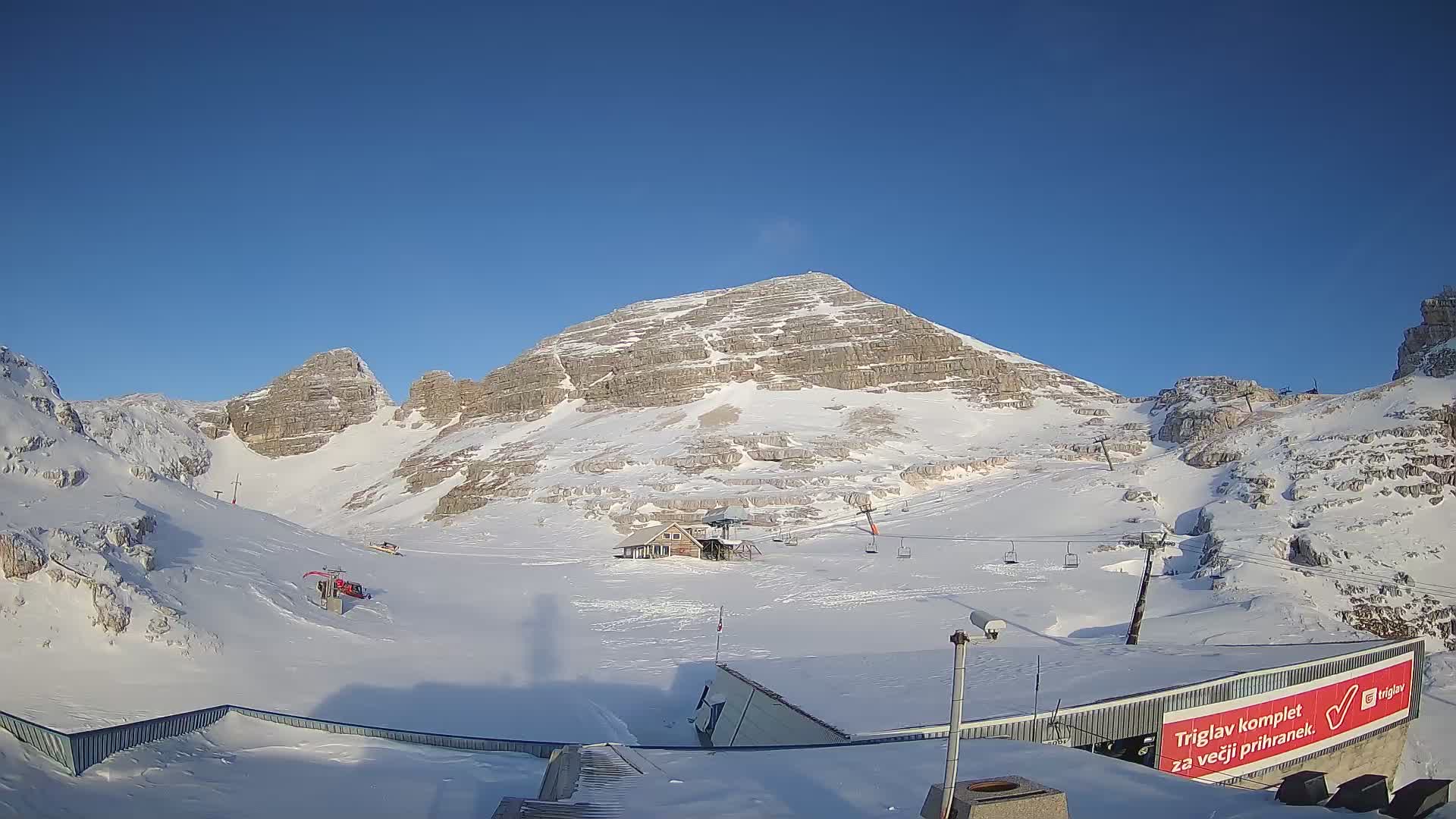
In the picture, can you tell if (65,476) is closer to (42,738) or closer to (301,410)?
(42,738)

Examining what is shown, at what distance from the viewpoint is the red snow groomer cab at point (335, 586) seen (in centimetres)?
2602

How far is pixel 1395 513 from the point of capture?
114ft

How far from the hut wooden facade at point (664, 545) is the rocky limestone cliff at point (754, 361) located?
165 feet

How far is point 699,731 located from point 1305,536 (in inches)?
1101

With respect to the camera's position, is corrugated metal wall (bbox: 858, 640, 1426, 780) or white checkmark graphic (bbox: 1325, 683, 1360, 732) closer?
corrugated metal wall (bbox: 858, 640, 1426, 780)

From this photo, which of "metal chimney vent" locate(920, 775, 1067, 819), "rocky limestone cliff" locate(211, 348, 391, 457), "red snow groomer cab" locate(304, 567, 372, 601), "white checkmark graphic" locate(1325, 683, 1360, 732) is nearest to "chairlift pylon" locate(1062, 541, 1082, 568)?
"white checkmark graphic" locate(1325, 683, 1360, 732)

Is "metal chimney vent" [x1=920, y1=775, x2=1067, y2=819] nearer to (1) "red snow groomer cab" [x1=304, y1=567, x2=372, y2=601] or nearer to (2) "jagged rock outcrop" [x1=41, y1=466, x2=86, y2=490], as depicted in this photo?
(1) "red snow groomer cab" [x1=304, y1=567, x2=372, y2=601]

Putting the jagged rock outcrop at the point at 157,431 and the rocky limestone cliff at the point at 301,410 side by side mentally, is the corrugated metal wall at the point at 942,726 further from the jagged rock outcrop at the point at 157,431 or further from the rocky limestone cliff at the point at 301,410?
the rocky limestone cliff at the point at 301,410

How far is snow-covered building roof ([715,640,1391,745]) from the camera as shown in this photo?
1397 cm

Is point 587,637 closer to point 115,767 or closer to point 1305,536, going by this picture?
point 115,767

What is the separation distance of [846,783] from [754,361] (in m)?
93.6

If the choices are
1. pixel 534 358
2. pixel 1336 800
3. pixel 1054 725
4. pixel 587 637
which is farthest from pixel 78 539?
pixel 534 358

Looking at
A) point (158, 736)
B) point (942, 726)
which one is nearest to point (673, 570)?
point (942, 726)

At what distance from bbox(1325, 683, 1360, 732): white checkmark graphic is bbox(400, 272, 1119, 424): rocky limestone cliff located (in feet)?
243
